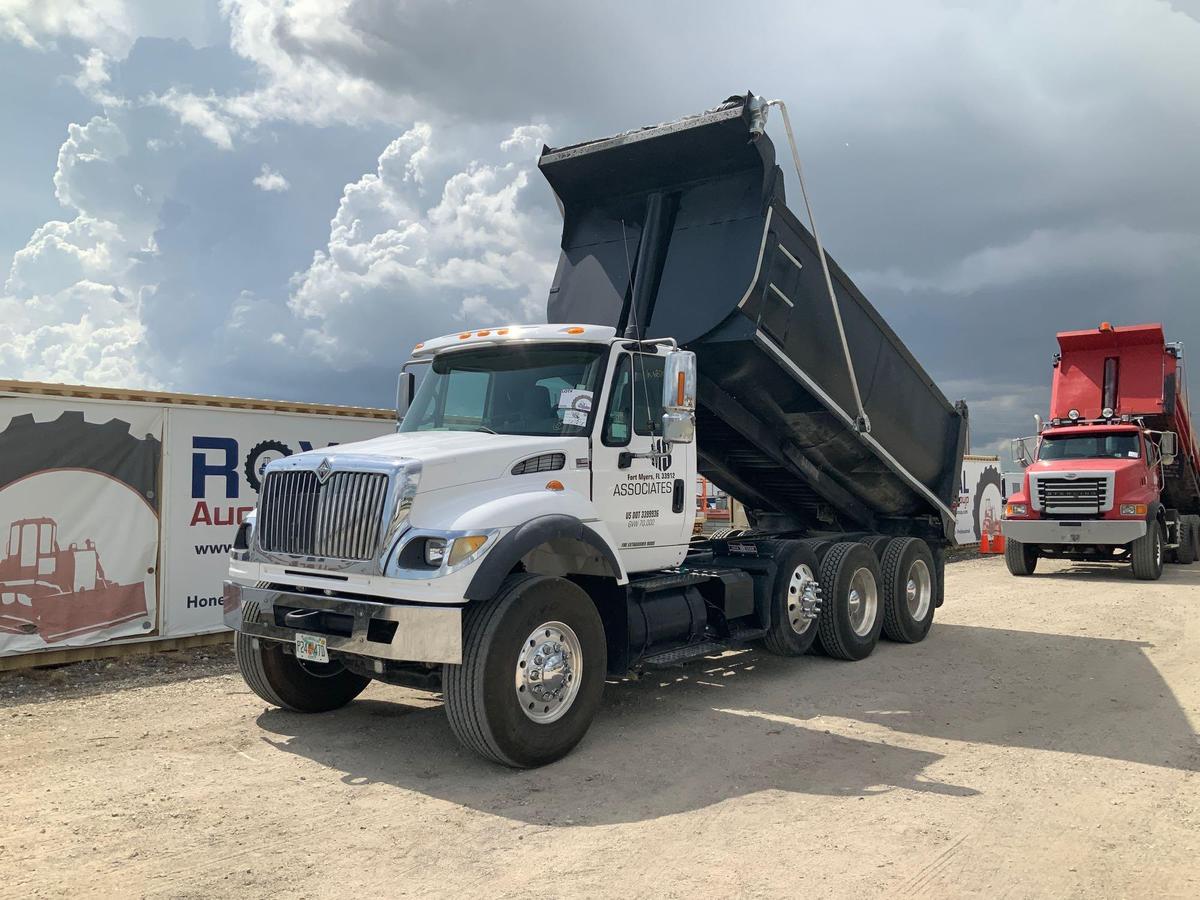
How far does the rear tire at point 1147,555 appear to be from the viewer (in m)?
16.6

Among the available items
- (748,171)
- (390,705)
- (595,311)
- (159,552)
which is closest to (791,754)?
(390,705)

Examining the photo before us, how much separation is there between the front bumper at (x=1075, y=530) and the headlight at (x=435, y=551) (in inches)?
589

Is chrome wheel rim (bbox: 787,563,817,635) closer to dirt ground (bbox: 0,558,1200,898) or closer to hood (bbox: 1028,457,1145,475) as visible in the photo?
dirt ground (bbox: 0,558,1200,898)

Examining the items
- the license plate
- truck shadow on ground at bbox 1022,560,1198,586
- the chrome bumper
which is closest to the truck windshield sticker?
the chrome bumper

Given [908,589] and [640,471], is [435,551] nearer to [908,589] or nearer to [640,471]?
[640,471]

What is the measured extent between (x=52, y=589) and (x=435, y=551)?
16.7 ft

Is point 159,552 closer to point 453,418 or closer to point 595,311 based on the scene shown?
point 453,418

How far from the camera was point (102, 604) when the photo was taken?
8.61m

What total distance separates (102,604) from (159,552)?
71cm

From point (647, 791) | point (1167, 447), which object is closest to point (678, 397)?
point (647, 791)

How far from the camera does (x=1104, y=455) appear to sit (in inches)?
683

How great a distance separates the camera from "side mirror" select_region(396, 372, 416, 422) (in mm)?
7203

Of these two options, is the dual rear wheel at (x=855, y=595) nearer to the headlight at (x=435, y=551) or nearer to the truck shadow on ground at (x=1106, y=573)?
the headlight at (x=435, y=551)

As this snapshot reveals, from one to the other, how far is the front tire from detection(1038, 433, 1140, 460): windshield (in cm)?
1490
